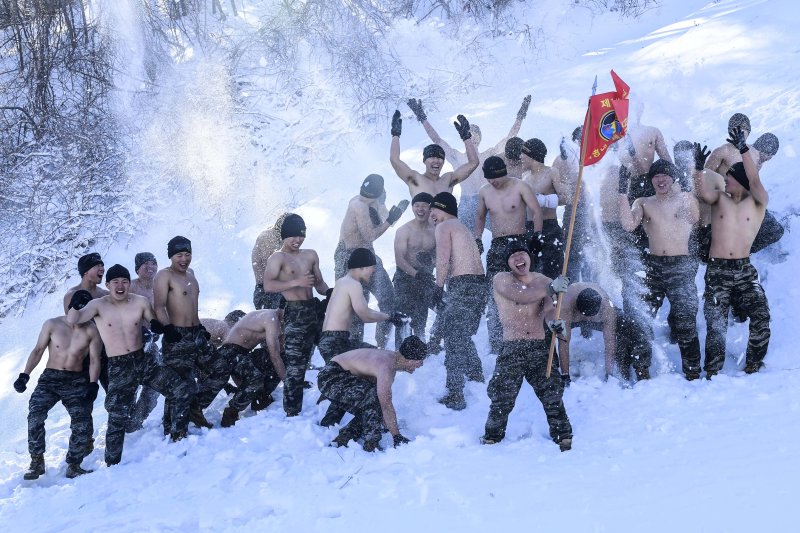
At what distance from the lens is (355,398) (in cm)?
488

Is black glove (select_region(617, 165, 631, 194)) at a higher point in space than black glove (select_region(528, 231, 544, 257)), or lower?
higher

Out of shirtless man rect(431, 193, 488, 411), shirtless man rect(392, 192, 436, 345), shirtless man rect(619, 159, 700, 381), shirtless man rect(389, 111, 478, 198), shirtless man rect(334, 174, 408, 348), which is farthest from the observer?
shirtless man rect(334, 174, 408, 348)

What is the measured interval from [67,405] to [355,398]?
2.32m

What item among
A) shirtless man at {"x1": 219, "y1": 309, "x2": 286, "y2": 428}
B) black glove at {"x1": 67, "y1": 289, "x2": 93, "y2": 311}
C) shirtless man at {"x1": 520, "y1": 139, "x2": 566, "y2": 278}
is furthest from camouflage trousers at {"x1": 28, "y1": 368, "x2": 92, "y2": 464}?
shirtless man at {"x1": 520, "y1": 139, "x2": 566, "y2": 278}

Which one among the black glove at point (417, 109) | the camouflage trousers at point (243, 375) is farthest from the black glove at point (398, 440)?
the black glove at point (417, 109)

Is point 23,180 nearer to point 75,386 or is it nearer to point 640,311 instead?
point 75,386

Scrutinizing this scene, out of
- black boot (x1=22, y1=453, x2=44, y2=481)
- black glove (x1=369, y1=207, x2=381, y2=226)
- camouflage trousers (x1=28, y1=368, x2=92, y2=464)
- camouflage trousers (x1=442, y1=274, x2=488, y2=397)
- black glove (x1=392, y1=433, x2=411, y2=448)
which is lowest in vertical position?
black boot (x1=22, y1=453, x2=44, y2=481)

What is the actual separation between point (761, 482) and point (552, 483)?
1.11 metres

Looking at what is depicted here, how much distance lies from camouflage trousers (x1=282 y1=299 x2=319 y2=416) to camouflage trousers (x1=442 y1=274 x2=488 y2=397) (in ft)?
3.79

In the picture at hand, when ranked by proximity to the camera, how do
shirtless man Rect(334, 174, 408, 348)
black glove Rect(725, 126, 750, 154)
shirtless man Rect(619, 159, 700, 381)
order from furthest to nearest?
shirtless man Rect(334, 174, 408, 348) < shirtless man Rect(619, 159, 700, 381) < black glove Rect(725, 126, 750, 154)

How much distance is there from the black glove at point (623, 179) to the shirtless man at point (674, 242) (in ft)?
1.06

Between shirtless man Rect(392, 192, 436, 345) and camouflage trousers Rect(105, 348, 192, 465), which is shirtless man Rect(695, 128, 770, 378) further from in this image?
camouflage trousers Rect(105, 348, 192, 465)

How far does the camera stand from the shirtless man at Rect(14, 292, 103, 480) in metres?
5.13

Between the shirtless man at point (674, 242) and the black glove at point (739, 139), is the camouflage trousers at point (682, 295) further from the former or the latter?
the black glove at point (739, 139)
